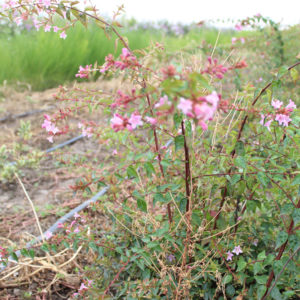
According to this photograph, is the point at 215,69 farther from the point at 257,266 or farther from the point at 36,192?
the point at 36,192

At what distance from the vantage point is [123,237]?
1464mm

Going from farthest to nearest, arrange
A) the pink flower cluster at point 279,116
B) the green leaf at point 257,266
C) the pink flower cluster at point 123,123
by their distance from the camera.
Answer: the green leaf at point 257,266, the pink flower cluster at point 279,116, the pink flower cluster at point 123,123

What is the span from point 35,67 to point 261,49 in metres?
2.88

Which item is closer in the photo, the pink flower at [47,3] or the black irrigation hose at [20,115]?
the pink flower at [47,3]

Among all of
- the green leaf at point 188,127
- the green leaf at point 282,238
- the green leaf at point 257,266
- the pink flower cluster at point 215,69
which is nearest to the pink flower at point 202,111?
the pink flower cluster at point 215,69

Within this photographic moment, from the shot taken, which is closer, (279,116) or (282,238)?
(279,116)

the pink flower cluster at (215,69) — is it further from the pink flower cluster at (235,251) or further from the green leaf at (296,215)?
the pink flower cluster at (235,251)

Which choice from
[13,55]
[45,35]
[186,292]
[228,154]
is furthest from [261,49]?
[186,292]

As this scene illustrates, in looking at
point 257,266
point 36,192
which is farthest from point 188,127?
point 36,192

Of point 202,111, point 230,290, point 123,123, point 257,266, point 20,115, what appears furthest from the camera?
point 20,115

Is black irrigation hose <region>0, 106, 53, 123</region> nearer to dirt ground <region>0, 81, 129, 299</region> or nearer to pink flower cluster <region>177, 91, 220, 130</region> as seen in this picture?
dirt ground <region>0, 81, 129, 299</region>

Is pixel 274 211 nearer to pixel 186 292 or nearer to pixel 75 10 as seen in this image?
pixel 186 292

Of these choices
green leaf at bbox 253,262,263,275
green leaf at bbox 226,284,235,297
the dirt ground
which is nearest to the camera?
green leaf at bbox 253,262,263,275

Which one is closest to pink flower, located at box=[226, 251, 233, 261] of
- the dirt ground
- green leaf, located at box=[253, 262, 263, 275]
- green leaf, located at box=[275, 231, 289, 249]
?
green leaf, located at box=[253, 262, 263, 275]
